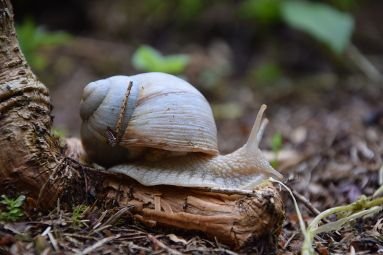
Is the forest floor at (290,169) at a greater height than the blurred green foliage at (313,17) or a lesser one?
lesser

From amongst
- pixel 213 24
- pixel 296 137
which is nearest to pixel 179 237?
pixel 296 137

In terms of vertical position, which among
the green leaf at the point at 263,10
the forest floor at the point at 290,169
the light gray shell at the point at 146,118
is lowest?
the forest floor at the point at 290,169

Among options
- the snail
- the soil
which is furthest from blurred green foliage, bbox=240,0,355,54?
the snail

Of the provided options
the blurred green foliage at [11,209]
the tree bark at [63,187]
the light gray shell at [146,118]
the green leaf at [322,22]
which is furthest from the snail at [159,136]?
the green leaf at [322,22]

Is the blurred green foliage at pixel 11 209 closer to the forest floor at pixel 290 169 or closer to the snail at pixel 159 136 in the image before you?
the forest floor at pixel 290 169

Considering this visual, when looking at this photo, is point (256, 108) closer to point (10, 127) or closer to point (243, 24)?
point (243, 24)

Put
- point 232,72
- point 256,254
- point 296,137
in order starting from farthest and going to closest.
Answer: point 232,72, point 296,137, point 256,254
